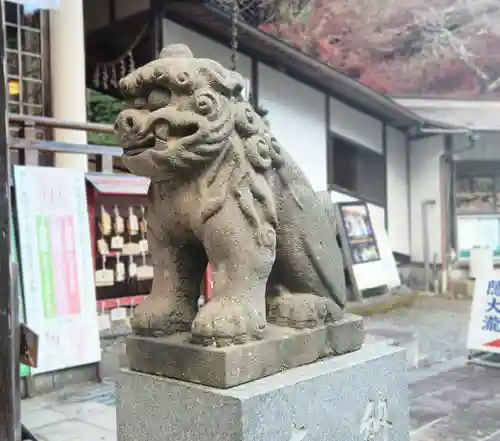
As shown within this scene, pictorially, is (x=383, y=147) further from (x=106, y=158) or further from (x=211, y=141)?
(x=211, y=141)

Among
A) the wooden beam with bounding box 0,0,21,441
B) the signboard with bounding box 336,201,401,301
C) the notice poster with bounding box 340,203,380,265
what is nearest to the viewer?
the wooden beam with bounding box 0,0,21,441

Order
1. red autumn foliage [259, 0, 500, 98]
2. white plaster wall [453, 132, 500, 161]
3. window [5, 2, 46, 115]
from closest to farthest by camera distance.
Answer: window [5, 2, 46, 115]
red autumn foliage [259, 0, 500, 98]
white plaster wall [453, 132, 500, 161]

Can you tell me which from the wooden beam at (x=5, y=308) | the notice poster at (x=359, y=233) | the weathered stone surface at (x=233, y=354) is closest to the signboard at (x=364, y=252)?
the notice poster at (x=359, y=233)

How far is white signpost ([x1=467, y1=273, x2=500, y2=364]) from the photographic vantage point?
18.3ft

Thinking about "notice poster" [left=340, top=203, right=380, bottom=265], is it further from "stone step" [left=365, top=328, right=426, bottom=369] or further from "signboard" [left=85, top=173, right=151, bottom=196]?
"signboard" [left=85, top=173, right=151, bottom=196]

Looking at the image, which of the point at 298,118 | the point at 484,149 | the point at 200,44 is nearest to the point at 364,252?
the point at 298,118

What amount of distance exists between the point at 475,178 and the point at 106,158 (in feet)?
28.1

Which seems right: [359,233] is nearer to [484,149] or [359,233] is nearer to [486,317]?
[484,149]

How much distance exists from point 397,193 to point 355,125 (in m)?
1.91

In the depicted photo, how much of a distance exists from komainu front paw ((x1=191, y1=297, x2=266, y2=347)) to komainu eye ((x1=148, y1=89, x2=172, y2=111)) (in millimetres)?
670

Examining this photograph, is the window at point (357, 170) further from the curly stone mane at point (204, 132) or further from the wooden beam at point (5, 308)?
the curly stone mane at point (204, 132)

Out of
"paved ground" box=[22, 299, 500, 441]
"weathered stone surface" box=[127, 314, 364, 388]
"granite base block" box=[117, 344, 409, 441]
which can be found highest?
"weathered stone surface" box=[127, 314, 364, 388]

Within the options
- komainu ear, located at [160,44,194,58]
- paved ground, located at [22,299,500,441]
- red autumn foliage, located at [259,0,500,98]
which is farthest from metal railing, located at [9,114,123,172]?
red autumn foliage, located at [259,0,500,98]

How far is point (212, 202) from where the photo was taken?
186 centimetres
